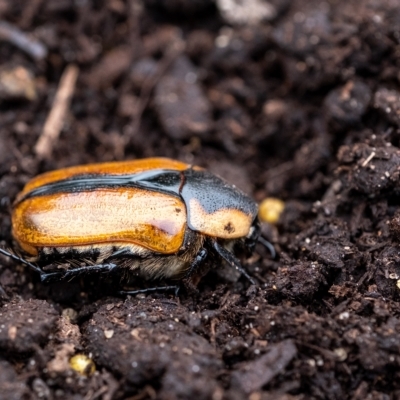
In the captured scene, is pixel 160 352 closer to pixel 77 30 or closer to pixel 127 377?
pixel 127 377

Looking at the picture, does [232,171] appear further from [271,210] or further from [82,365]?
[82,365]

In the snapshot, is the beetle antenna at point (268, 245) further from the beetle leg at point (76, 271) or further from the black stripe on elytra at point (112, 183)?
the beetle leg at point (76, 271)

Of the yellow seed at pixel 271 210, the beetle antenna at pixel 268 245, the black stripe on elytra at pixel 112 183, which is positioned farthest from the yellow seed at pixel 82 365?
the yellow seed at pixel 271 210

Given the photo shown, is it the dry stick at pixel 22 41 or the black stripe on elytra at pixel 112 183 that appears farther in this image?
the dry stick at pixel 22 41

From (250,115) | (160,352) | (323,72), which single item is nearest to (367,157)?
(323,72)

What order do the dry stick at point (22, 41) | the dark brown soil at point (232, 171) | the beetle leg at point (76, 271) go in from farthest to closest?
the dry stick at point (22, 41), the beetle leg at point (76, 271), the dark brown soil at point (232, 171)

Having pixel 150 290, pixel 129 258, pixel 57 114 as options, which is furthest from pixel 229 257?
pixel 57 114
